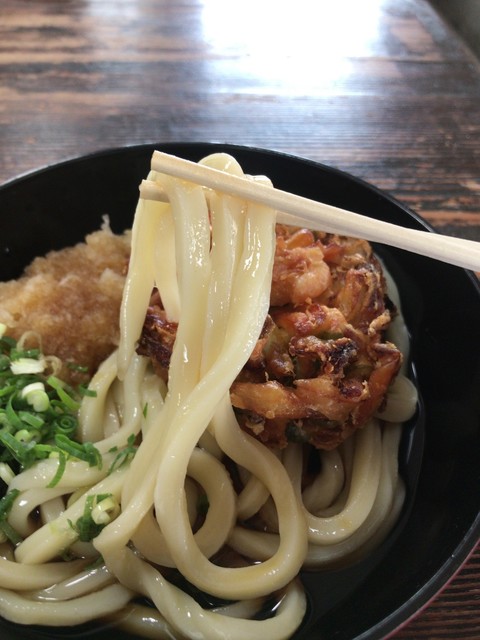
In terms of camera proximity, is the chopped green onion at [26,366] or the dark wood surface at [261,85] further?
the dark wood surface at [261,85]

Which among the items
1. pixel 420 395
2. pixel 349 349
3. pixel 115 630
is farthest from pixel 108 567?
pixel 420 395

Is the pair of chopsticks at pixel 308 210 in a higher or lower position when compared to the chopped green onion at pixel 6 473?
higher

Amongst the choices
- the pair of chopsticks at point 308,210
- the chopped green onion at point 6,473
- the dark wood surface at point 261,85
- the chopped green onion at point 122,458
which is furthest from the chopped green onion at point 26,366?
the dark wood surface at point 261,85

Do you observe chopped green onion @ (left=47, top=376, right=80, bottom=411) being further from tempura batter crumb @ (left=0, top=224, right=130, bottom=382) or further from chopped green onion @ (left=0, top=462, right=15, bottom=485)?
chopped green onion @ (left=0, top=462, right=15, bottom=485)

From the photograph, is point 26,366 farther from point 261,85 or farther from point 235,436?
point 261,85

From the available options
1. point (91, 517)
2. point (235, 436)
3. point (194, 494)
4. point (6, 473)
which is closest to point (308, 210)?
point (235, 436)

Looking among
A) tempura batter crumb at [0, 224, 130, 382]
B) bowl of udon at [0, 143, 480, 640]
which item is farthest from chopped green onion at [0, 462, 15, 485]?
tempura batter crumb at [0, 224, 130, 382]

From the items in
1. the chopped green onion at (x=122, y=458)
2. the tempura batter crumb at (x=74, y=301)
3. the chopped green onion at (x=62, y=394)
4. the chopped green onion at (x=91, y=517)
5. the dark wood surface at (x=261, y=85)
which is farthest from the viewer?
the dark wood surface at (x=261, y=85)

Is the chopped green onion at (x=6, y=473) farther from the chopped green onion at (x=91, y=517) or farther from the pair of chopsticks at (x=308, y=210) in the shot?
the pair of chopsticks at (x=308, y=210)
